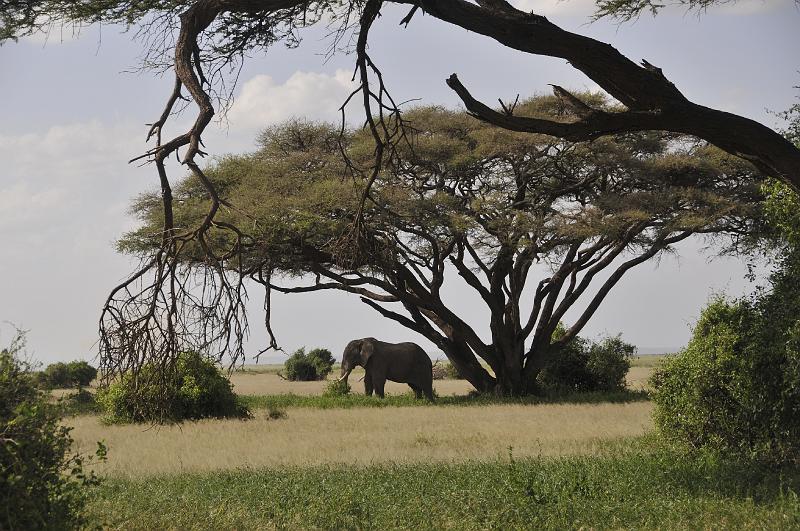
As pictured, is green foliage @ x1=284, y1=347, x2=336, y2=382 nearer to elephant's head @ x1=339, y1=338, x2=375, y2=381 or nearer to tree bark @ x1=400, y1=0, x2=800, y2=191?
elephant's head @ x1=339, y1=338, x2=375, y2=381

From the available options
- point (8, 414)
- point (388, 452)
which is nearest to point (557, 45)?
point (8, 414)

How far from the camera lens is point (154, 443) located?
16.1 metres

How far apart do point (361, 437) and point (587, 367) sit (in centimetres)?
1607

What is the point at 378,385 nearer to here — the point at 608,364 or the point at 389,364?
the point at 389,364

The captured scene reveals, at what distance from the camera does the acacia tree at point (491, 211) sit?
25.1 meters

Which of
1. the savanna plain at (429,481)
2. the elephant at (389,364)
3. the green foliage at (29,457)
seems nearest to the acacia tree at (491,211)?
the elephant at (389,364)

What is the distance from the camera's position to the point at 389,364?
30.0 meters

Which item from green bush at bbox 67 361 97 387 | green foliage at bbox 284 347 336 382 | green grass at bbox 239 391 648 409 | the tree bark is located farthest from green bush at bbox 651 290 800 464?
green foliage at bbox 284 347 336 382

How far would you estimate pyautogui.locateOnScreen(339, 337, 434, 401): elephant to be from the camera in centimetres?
2977

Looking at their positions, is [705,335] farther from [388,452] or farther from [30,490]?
[30,490]

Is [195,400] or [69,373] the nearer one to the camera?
[195,400]

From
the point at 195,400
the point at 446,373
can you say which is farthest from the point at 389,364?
the point at 446,373

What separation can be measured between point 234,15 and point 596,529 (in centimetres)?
658

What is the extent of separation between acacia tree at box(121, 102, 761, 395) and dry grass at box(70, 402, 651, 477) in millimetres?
5007
